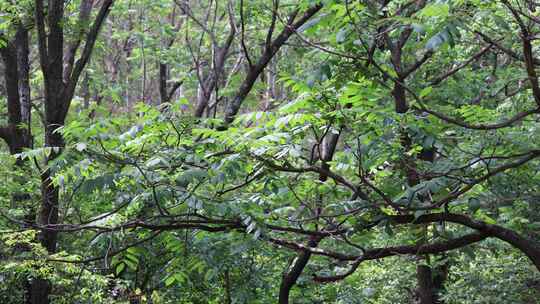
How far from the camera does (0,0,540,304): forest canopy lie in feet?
10.8

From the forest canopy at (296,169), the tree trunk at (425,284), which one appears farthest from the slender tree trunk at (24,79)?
the tree trunk at (425,284)

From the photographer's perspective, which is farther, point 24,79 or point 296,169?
point 24,79

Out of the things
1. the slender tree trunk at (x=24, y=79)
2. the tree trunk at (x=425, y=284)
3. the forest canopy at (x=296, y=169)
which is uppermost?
the slender tree trunk at (x=24, y=79)

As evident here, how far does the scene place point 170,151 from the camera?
143 inches

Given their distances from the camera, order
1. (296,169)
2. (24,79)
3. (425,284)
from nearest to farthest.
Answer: (296,169) → (24,79) → (425,284)

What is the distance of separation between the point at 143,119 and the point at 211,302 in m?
4.04

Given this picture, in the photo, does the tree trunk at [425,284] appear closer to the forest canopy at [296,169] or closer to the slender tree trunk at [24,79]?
the forest canopy at [296,169]

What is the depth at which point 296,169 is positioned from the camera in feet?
11.3

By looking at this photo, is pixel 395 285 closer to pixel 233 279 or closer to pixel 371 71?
pixel 233 279

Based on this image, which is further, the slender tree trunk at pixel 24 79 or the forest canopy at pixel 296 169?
the slender tree trunk at pixel 24 79

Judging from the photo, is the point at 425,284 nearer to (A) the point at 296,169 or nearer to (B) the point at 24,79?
(A) the point at 296,169

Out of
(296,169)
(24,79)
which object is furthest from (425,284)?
(24,79)

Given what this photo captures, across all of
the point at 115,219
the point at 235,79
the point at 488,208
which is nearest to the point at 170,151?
the point at 115,219

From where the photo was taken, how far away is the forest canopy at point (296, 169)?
3295mm
